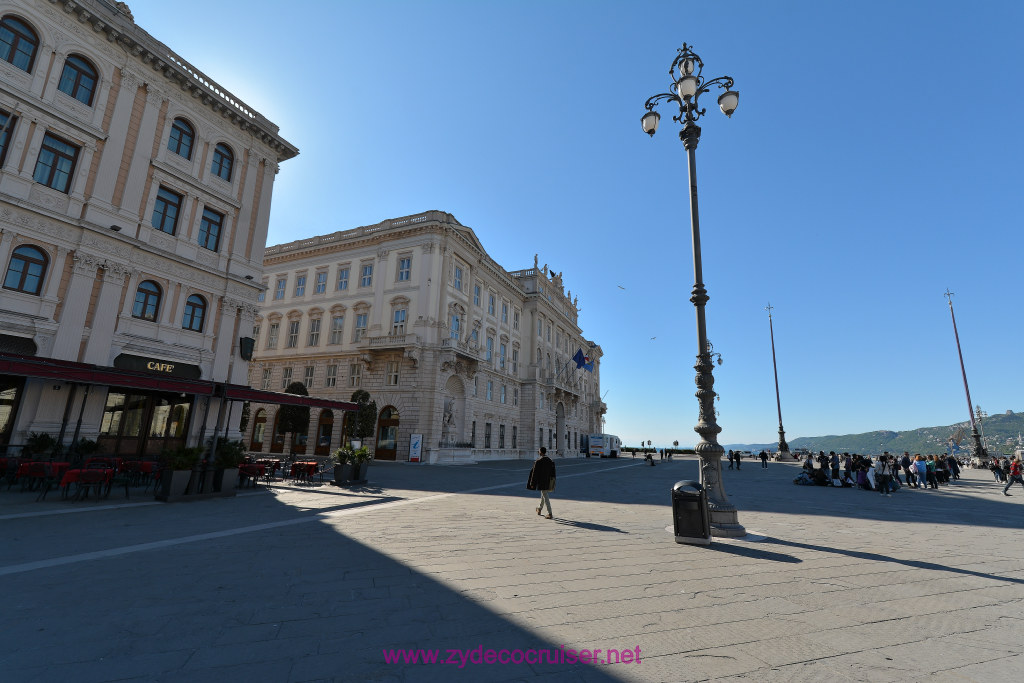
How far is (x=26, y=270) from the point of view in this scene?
1584 centimetres

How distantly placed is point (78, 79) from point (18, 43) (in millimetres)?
1678

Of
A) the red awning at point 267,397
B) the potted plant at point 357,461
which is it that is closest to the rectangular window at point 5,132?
the red awning at point 267,397

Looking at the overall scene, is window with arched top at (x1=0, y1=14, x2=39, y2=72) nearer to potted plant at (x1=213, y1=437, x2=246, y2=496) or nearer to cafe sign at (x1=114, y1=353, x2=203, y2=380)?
cafe sign at (x1=114, y1=353, x2=203, y2=380)

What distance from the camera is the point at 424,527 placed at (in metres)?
9.20

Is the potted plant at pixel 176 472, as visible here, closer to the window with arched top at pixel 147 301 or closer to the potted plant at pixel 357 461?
the potted plant at pixel 357 461

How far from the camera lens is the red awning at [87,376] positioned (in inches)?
449

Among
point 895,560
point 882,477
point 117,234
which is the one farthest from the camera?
point 882,477

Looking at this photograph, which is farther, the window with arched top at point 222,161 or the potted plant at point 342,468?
the window with arched top at point 222,161

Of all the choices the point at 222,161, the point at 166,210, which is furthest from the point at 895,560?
the point at 222,161

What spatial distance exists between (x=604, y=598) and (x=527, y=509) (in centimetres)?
726

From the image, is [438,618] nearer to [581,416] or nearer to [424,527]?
[424,527]

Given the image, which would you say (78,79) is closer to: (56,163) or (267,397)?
(56,163)

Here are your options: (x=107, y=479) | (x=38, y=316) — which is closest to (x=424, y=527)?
(x=107, y=479)

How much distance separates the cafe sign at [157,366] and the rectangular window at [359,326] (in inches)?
647
